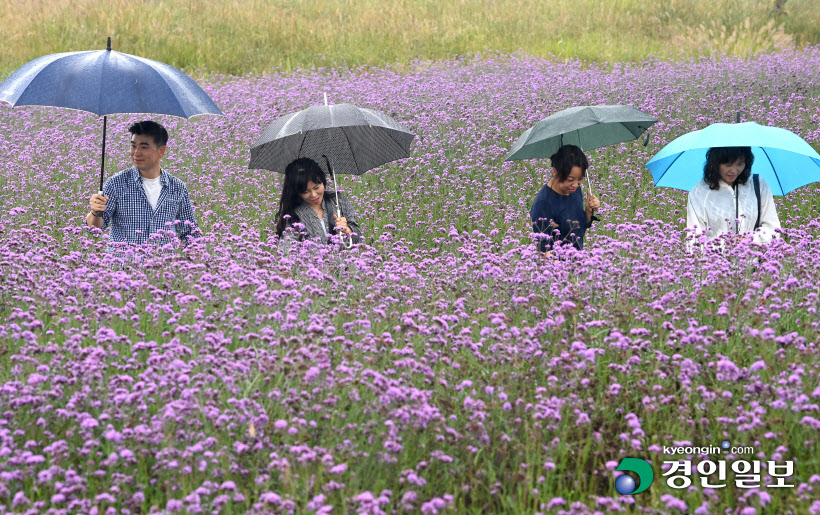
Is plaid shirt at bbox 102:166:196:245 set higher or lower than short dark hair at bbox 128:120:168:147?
lower

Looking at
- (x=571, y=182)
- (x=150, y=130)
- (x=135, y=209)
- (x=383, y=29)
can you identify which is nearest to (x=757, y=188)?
(x=571, y=182)

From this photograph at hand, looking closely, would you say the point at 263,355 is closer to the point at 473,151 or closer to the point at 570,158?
the point at 570,158

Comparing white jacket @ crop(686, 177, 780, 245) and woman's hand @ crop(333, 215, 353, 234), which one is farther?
white jacket @ crop(686, 177, 780, 245)

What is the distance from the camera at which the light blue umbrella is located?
19.4 ft

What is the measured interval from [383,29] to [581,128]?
13.0 m

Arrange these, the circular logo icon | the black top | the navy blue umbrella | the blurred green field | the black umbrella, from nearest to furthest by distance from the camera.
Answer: the circular logo icon → the navy blue umbrella → the black top → the black umbrella → the blurred green field

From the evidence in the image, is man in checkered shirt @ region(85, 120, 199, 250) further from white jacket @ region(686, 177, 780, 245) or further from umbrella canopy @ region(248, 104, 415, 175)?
white jacket @ region(686, 177, 780, 245)

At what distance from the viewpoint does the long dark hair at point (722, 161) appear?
6230 mm

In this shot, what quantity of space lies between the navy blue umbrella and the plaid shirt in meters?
0.27

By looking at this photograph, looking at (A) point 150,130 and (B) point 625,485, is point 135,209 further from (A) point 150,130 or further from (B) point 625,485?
(B) point 625,485

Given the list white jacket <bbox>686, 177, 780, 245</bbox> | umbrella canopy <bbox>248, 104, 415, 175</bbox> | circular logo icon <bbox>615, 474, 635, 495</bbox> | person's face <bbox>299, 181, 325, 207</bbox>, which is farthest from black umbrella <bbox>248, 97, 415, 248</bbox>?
circular logo icon <bbox>615, 474, 635, 495</bbox>

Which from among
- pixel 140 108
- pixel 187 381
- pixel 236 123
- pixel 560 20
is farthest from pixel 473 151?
pixel 560 20

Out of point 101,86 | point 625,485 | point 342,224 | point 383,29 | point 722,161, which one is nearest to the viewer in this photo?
point 625,485

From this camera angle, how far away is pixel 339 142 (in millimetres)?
7117
